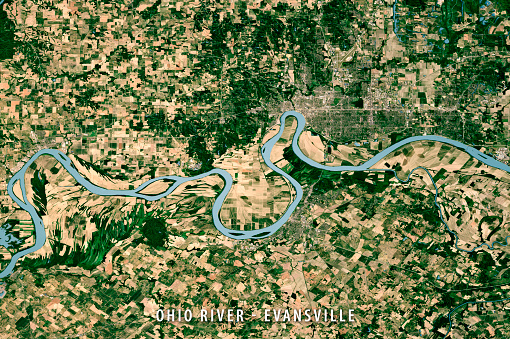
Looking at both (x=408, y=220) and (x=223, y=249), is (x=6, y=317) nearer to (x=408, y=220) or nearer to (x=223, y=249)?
(x=223, y=249)

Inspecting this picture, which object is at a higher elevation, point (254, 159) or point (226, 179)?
point (254, 159)

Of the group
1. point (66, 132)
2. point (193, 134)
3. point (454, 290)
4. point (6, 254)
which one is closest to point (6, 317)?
point (6, 254)

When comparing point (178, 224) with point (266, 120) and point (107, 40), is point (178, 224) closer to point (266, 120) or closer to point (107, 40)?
point (266, 120)

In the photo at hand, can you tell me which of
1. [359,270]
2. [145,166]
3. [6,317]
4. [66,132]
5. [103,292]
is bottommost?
[6,317]

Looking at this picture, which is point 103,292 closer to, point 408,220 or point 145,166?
point 145,166

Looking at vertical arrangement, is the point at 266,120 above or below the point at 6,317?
above

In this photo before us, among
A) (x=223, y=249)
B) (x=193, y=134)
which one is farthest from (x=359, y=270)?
(x=193, y=134)

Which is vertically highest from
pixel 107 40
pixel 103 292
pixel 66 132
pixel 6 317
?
pixel 107 40

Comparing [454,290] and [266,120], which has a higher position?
[266,120]

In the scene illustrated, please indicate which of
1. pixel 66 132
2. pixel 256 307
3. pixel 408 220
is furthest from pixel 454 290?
pixel 66 132
